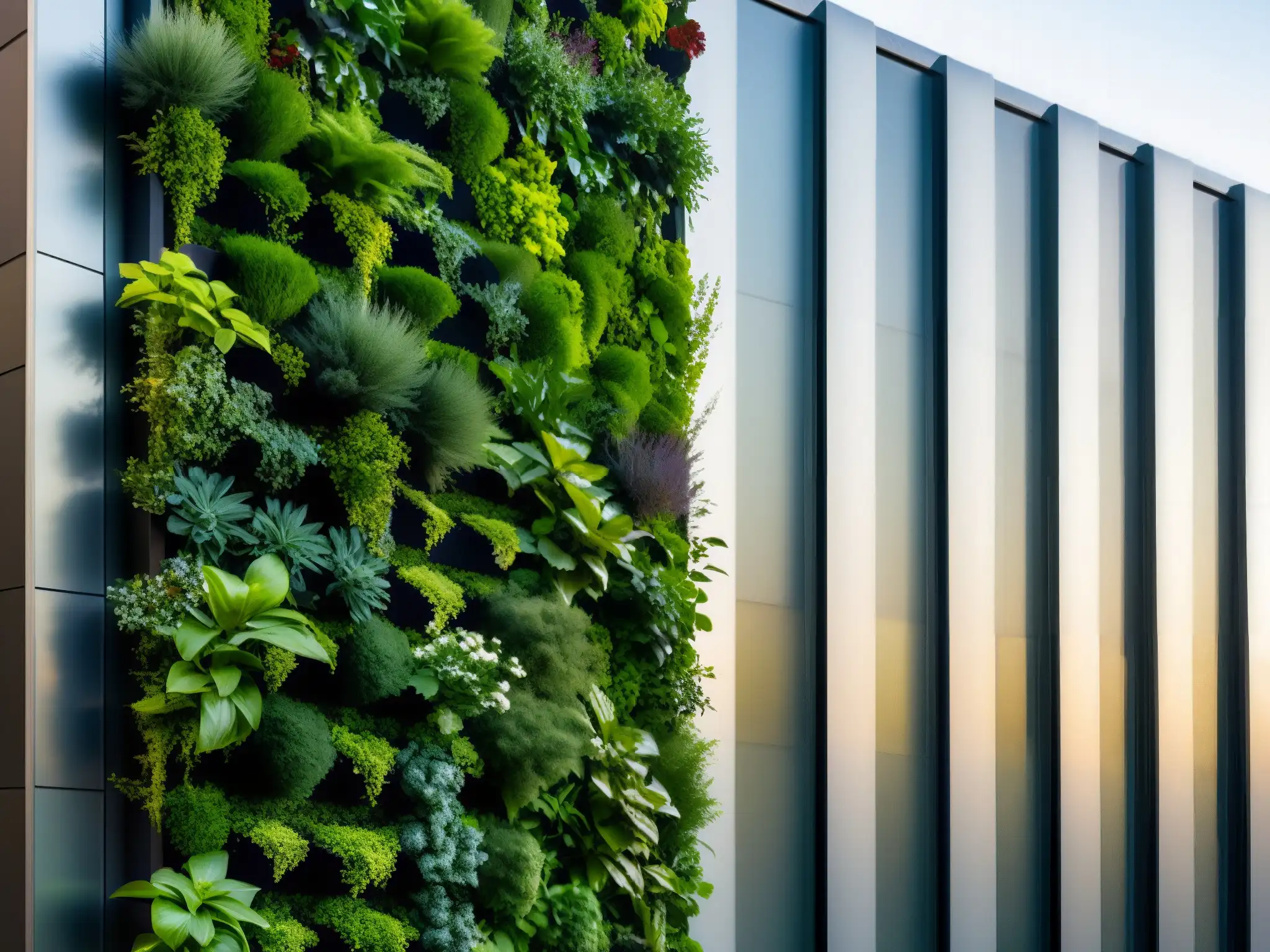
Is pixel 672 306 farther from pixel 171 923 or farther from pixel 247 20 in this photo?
pixel 171 923

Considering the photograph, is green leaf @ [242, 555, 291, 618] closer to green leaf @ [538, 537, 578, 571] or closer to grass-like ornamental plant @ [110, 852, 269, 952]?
grass-like ornamental plant @ [110, 852, 269, 952]

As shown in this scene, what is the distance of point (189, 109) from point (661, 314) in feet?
6.70

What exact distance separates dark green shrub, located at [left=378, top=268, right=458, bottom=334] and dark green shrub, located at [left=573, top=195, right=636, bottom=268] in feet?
2.69

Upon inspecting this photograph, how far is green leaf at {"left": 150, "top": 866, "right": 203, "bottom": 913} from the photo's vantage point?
3244 millimetres

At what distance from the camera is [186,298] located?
11.3 feet

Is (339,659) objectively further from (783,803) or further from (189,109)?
(783,803)

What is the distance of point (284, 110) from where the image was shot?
150 inches

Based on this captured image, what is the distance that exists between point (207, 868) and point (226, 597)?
701mm

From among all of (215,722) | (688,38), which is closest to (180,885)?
(215,722)

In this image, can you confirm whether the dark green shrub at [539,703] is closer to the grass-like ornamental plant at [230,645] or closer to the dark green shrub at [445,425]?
the dark green shrub at [445,425]

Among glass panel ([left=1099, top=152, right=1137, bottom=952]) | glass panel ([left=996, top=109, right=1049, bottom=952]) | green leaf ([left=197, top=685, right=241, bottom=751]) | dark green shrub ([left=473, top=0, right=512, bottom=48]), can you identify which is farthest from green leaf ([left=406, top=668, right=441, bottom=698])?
glass panel ([left=1099, top=152, right=1137, bottom=952])

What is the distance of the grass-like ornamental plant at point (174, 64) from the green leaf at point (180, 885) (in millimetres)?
2020

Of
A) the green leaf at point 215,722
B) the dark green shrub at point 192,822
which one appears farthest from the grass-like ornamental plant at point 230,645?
the dark green shrub at point 192,822

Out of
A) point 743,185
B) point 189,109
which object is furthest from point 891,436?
point 189,109
